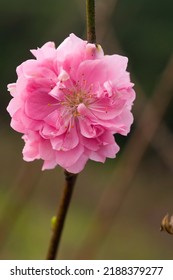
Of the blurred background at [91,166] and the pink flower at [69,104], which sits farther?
the blurred background at [91,166]

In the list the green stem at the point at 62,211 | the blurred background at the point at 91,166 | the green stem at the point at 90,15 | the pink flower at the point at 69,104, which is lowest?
the blurred background at the point at 91,166

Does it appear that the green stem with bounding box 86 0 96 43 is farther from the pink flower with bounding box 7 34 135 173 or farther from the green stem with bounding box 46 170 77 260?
the green stem with bounding box 46 170 77 260

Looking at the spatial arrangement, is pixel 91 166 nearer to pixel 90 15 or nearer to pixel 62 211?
pixel 62 211

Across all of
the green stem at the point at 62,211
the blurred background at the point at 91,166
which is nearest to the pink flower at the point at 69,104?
the green stem at the point at 62,211

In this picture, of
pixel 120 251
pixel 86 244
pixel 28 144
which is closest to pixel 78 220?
pixel 120 251

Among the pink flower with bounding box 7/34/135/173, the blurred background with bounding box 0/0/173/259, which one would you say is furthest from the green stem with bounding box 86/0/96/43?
the blurred background with bounding box 0/0/173/259

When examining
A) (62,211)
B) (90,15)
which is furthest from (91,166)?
(90,15)

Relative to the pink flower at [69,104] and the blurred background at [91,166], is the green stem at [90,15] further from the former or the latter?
the blurred background at [91,166]

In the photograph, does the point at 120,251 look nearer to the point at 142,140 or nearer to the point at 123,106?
the point at 142,140

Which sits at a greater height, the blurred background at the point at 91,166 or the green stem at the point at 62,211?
the green stem at the point at 62,211
